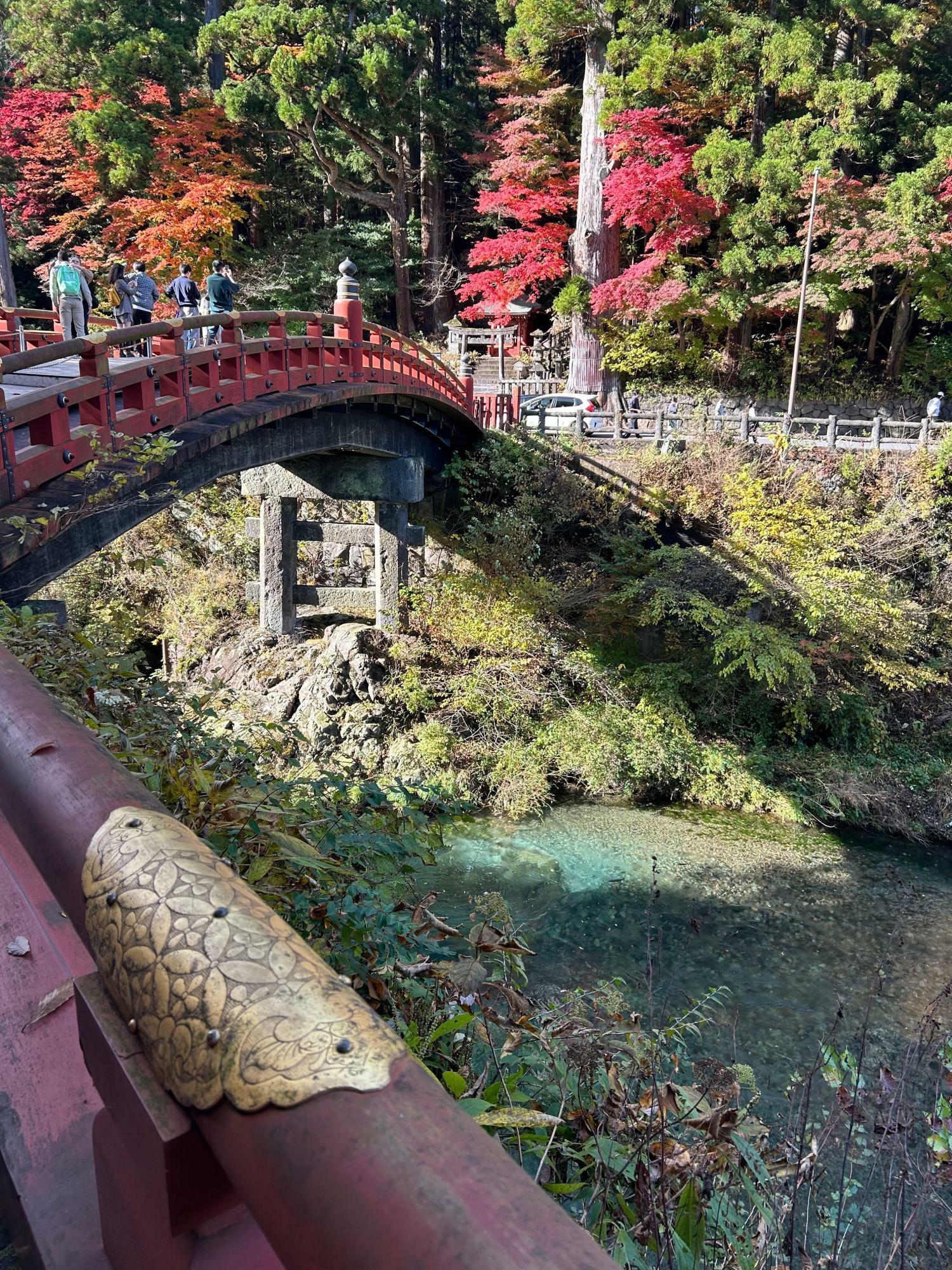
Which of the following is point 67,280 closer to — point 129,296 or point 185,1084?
point 129,296

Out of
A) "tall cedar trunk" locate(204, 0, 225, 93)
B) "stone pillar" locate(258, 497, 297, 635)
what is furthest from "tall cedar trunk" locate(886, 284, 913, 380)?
"tall cedar trunk" locate(204, 0, 225, 93)

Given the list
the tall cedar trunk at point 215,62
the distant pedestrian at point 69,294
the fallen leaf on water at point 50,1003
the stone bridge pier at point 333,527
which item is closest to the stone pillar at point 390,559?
the stone bridge pier at point 333,527

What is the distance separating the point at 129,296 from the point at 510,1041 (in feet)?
30.5

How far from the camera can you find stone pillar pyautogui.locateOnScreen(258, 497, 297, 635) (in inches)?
546

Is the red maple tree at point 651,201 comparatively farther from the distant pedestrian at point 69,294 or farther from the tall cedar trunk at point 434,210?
the distant pedestrian at point 69,294

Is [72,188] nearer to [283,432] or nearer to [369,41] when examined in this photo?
[369,41]

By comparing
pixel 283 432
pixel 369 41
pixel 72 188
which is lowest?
pixel 283 432

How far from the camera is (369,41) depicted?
868 inches

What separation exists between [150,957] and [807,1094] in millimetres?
2563

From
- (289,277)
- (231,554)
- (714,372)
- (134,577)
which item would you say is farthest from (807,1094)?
(289,277)

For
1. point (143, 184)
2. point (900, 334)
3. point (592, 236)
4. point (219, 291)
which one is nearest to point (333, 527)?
point (219, 291)

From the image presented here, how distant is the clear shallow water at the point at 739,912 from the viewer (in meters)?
8.52

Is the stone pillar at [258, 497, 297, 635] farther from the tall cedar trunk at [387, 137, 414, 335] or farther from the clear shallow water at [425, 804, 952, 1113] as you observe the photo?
the tall cedar trunk at [387, 137, 414, 335]

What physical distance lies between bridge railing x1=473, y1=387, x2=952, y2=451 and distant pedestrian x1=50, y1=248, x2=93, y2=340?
867 centimetres
